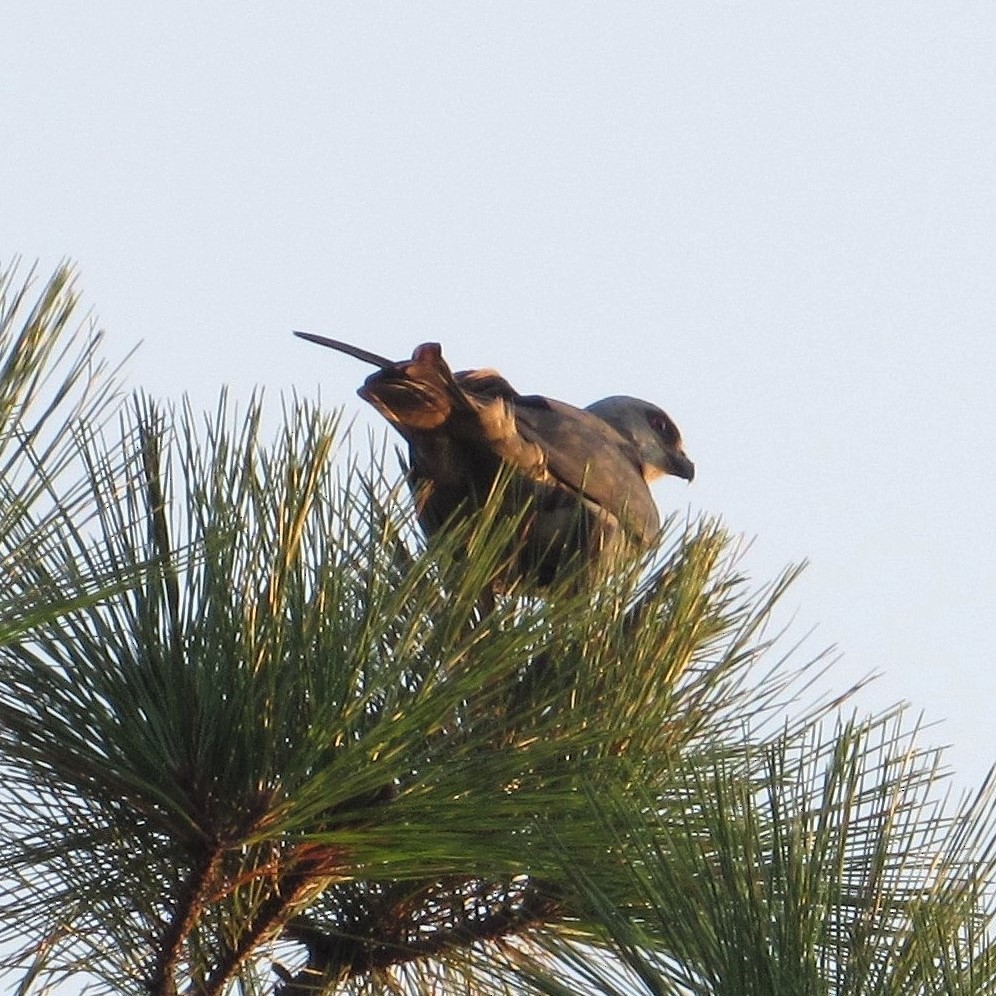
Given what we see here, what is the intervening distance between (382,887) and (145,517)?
621 mm

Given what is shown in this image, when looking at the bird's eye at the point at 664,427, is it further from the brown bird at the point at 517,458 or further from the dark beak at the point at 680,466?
the brown bird at the point at 517,458

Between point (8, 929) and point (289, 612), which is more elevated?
point (289, 612)

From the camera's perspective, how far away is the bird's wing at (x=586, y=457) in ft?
12.0

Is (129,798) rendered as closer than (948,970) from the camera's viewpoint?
No

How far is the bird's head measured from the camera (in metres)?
5.28

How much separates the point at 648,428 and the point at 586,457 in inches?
61.6

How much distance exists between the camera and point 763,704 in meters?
3.07

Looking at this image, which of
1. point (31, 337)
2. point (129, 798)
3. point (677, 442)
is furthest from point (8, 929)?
point (677, 442)

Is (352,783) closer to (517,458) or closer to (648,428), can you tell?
(517,458)

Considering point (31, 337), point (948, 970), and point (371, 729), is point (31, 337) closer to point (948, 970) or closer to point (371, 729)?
point (371, 729)

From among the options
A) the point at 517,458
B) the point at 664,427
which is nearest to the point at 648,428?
the point at 664,427

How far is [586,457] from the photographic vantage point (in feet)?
12.4

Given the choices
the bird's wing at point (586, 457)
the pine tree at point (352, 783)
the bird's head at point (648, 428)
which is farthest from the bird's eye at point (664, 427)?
the pine tree at point (352, 783)

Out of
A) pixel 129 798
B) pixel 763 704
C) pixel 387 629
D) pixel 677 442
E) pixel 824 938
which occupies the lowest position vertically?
pixel 129 798
